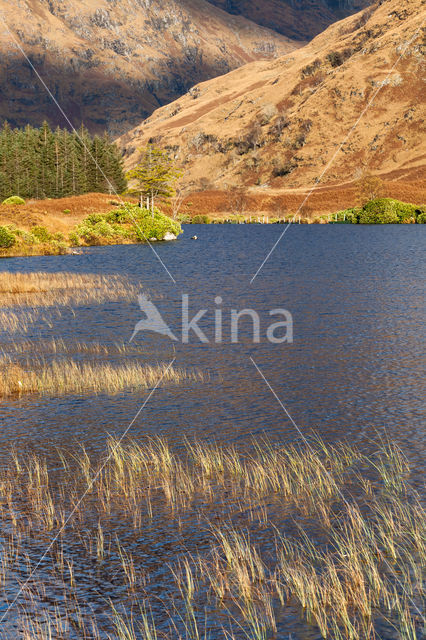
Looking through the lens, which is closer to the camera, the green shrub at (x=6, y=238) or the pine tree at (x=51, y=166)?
the green shrub at (x=6, y=238)

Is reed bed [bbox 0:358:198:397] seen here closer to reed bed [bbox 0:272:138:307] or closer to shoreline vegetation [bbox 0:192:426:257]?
reed bed [bbox 0:272:138:307]

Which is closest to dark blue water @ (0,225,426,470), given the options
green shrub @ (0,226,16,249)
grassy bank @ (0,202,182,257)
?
green shrub @ (0,226,16,249)

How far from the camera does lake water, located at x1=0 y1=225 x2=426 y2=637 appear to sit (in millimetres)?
16594

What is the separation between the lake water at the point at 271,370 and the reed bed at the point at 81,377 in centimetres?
75

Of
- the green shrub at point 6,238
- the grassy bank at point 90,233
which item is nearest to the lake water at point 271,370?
the green shrub at point 6,238

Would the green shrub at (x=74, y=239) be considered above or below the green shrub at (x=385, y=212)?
above

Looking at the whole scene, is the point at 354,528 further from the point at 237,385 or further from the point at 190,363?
the point at 190,363

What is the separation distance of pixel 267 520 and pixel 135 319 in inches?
791

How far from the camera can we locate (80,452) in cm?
1530

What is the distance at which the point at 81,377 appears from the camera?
21.4m

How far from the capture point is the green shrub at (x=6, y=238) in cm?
6311

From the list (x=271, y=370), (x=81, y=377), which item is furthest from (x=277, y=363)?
(x=81, y=377)

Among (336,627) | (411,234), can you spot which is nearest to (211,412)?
(336,627)

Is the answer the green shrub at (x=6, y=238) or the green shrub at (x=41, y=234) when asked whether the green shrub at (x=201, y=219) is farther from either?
the green shrub at (x=6, y=238)
